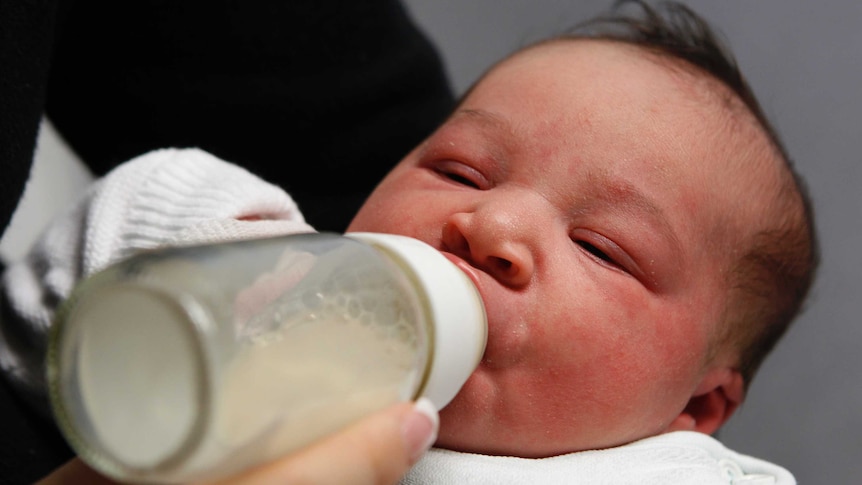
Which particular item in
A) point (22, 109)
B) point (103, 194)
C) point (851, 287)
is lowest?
point (851, 287)

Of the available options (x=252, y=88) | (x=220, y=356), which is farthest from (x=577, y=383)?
(x=252, y=88)

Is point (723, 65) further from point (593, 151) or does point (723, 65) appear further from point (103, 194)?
point (103, 194)

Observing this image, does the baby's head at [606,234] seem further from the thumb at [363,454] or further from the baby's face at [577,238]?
the thumb at [363,454]

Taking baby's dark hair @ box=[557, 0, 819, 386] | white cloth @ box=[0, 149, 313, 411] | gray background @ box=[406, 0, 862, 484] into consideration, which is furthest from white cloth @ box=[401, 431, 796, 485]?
gray background @ box=[406, 0, 862, 484]

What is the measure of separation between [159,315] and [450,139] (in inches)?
19.4

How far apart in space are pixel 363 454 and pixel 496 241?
25cm

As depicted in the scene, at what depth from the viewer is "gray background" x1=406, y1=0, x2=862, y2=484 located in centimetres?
124

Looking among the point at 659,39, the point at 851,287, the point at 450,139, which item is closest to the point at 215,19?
the point at 450,139

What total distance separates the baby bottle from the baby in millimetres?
181

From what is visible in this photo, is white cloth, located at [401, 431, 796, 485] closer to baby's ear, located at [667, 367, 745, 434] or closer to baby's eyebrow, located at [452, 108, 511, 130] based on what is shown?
baby's ear, located at [667, 367, 745, 434]

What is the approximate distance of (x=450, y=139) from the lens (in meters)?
0.83

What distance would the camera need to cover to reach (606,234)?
73 centimetres

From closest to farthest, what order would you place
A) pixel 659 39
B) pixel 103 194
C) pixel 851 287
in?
pixel 103 194 → pixel 659 39 → pixel 851 287

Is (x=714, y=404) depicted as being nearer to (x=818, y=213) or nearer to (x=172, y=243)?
(x=818, y=213)
